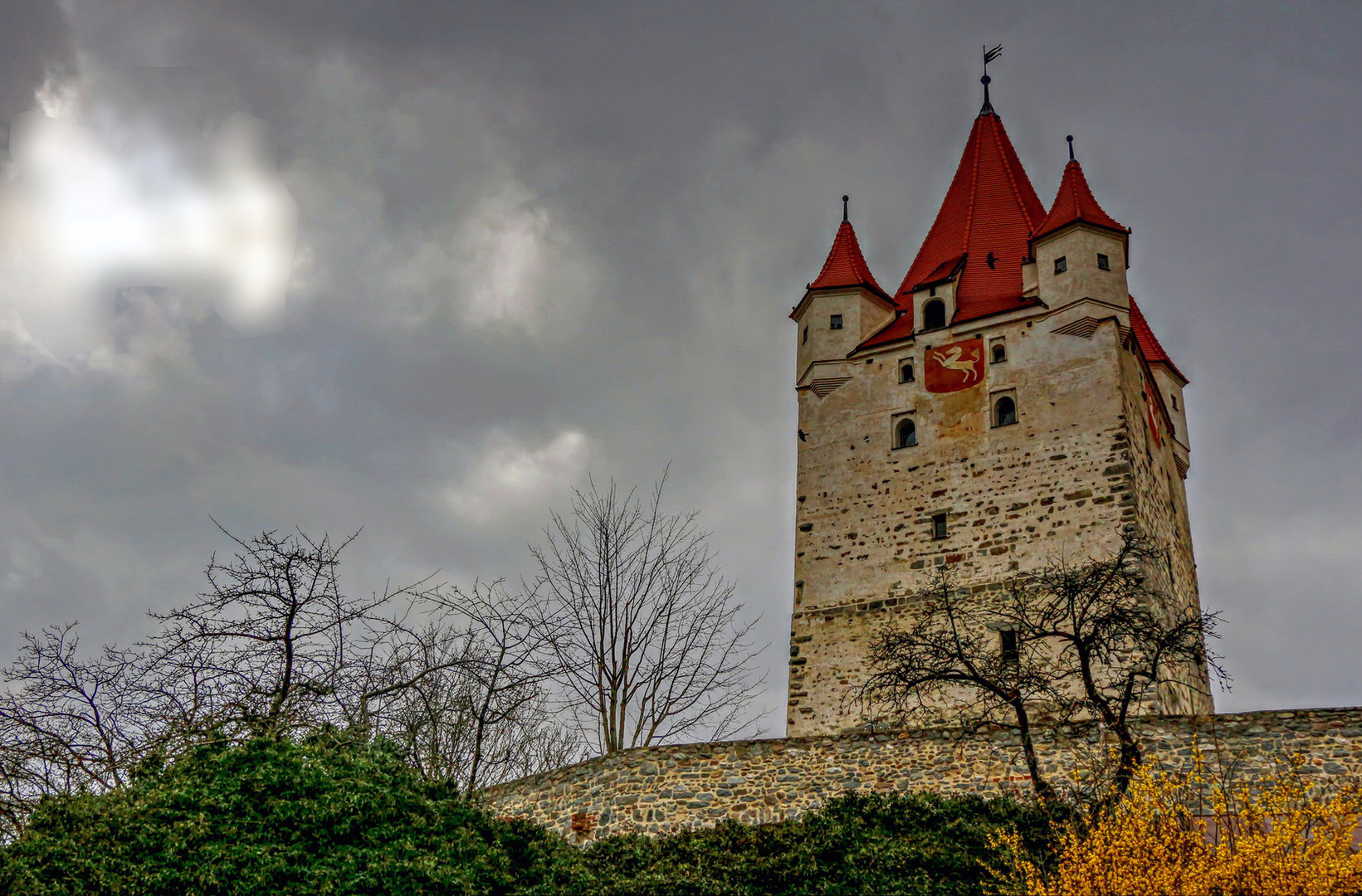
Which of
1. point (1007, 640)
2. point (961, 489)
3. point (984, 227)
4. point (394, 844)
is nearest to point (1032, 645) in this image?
point (1007, 640)

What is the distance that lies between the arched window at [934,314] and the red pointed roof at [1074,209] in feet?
6.97

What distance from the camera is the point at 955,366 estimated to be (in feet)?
74.5

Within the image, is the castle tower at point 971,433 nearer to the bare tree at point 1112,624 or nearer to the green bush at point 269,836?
the bare tree at point 1112,624

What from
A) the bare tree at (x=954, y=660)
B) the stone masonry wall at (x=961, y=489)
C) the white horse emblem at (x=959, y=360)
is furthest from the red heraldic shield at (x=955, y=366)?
the bare tree at (x=954, y=660)

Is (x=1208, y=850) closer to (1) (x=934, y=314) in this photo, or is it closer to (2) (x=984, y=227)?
(1) (x=934, y=314)

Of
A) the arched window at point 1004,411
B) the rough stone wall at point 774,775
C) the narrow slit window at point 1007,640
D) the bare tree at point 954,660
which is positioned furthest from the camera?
the arched window at point 1004,411

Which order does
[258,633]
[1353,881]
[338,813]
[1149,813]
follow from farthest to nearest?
[258,633] < [338,813] < [1149,813] < [1353,881]

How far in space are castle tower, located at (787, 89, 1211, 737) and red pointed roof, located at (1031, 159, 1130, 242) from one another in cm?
5

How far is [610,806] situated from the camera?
14.8 m

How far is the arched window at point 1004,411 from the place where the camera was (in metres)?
21.6

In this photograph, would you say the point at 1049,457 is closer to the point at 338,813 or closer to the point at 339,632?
the point at 339,632

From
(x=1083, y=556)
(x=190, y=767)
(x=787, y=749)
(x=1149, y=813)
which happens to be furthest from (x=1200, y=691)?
(x=190, y=767)

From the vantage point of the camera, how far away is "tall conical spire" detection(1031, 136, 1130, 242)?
2258 cm

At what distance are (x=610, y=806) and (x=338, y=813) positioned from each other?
4.10 meters
